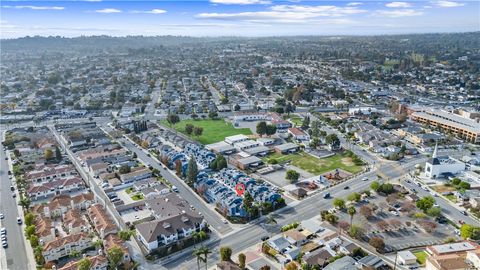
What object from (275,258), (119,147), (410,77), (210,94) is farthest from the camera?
(410,77)

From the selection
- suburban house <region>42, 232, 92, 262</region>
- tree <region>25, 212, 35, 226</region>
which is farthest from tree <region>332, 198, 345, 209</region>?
tree <region>25, 212, 35, 226</region>

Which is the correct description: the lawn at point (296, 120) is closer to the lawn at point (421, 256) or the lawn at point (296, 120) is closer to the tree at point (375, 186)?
the tree at point (375, 186)

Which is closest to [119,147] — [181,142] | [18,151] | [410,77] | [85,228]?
[181,142]

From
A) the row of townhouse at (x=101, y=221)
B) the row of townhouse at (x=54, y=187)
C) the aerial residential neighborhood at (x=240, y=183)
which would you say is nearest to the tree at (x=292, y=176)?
the aerial residential neighborhood at (x=240, y=183)

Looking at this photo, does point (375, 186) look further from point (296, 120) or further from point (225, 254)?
point (296, 120)

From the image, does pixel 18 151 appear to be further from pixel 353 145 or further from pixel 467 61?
pixel 467 61

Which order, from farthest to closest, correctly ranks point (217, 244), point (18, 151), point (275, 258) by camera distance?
point (18, 151)
point (217, 244)
point (275, 258)

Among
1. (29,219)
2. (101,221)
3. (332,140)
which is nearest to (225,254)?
(101,221)
